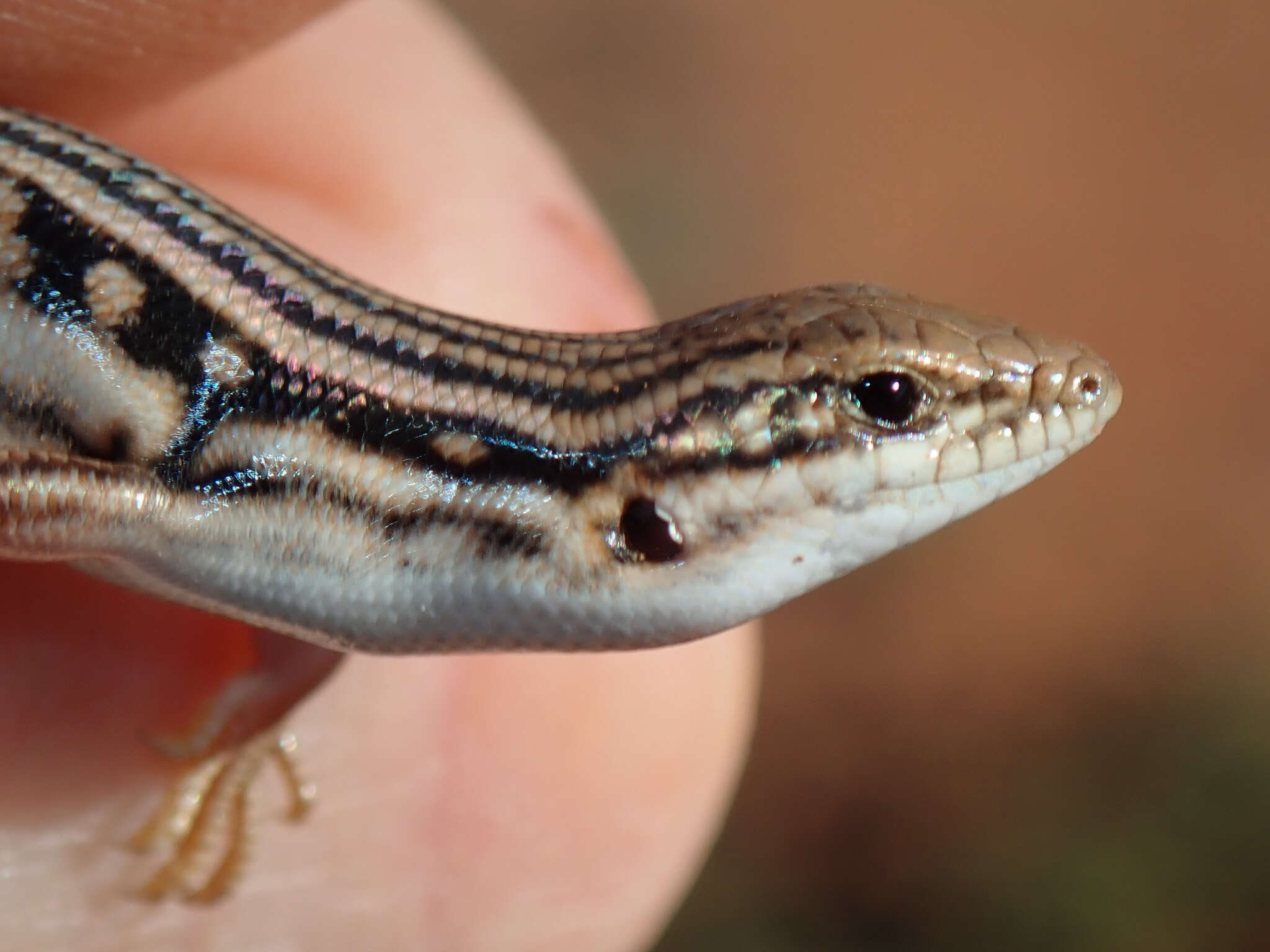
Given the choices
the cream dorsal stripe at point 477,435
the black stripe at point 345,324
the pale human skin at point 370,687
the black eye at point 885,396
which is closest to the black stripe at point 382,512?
the cream dorsal stripe at point 477,435

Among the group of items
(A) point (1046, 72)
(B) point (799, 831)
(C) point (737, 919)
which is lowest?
(C) point (737, 919)

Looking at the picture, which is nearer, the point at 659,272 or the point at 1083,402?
the point at 1083,402

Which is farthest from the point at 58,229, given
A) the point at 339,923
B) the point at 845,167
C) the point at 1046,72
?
the point at 1046,72

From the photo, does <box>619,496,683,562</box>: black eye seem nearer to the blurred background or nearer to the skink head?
the skink head

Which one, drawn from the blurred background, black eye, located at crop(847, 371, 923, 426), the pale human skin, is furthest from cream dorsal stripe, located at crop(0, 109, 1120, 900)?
the blurred background

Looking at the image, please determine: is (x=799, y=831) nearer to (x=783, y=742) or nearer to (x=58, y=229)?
(x=783, y=742)

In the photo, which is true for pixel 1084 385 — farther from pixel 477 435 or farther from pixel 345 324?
pixel 345 324

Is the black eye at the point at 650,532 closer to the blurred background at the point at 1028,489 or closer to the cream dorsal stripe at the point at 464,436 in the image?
the cream dorsal stripe at the point at 464,436
